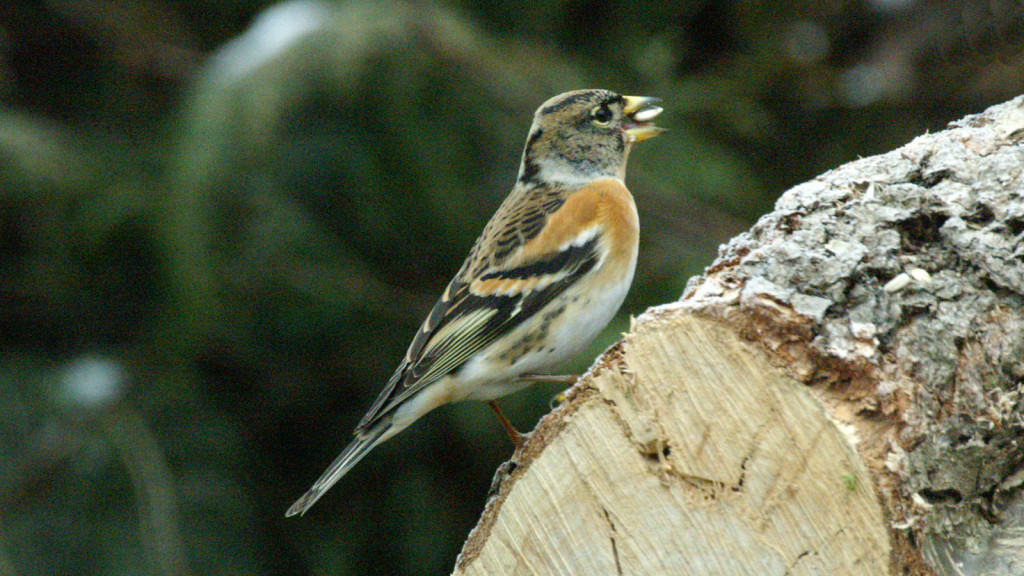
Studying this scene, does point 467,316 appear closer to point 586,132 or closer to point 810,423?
point 586,132

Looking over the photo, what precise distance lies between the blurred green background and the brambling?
1.59m

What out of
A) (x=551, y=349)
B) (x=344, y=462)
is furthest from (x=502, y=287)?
(x=344, y=462)

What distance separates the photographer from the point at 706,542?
216 cm

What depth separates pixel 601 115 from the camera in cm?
415

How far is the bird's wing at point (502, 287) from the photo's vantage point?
11.3 ft

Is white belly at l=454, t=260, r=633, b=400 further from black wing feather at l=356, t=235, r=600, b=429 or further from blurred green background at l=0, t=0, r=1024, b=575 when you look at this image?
blurred green background at l=0, t=0, r=1024, b=575

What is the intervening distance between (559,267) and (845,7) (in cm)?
347

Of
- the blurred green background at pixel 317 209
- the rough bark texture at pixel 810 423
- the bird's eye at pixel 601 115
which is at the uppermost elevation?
the blurred green background at pixel 317 209

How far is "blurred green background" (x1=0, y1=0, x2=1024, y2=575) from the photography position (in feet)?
18.2

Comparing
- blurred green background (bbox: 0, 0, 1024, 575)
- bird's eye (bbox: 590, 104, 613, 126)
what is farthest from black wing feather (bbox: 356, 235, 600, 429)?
blurred green background (bbox: 0, 0, 1024, 575)

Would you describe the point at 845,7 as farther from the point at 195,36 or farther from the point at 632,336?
the point at 632,336

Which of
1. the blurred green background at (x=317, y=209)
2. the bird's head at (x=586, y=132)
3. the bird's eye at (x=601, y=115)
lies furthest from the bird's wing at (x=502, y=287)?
the blurred green background at (x=317, y=209)

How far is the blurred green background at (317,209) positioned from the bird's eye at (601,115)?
1.40 meters

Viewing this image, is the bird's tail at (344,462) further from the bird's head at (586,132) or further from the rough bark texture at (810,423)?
the bird's head at (586,132)
